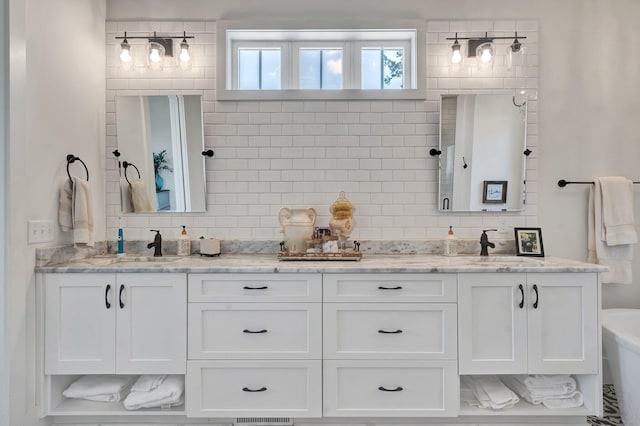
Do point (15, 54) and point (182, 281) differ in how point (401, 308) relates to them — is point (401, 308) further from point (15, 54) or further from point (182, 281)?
point (15, 54)

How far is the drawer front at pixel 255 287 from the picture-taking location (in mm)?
2004

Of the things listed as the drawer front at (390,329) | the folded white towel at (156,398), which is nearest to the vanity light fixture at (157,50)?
the drawer front at (390,329)

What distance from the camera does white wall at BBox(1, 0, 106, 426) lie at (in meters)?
1.84

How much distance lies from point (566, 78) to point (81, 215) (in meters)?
3.34

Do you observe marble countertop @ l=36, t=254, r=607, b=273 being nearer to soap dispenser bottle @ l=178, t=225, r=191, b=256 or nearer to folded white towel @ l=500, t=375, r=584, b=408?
soap dispenser bottle @ l=178, t=225, r=191, b=256

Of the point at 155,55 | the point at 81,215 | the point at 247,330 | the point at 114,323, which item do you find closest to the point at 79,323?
the point at 114,323

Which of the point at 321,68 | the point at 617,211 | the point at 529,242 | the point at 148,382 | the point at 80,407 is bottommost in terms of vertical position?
the point at 80,407

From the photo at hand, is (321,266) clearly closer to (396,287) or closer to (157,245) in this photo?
(396,287)

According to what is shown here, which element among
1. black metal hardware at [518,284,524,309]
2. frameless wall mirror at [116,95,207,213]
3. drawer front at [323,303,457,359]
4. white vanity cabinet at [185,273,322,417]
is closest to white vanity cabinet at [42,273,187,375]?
white vanity cabinet at [185,273,322,417]

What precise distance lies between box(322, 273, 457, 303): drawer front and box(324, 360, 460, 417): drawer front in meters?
0.35

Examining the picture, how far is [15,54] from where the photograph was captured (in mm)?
1845

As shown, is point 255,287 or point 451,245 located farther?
point 451,245

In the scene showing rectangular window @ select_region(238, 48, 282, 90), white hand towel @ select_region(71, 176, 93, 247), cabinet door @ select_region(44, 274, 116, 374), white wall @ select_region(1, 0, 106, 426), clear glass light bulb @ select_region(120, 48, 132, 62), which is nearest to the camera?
white wall @ select_region(1, 0, 106, 426)

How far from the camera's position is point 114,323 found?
6.58 feet
